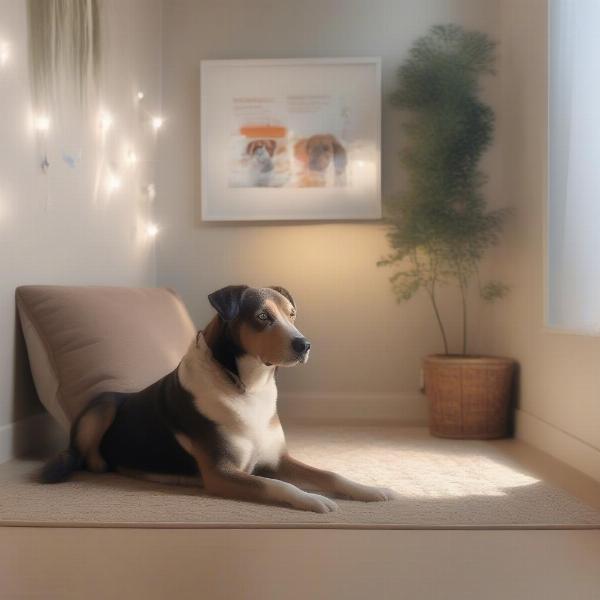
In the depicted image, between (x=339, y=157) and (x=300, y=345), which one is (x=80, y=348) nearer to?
(x=300, y=345)

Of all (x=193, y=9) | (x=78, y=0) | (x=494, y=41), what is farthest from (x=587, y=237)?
(x=193, y=9)

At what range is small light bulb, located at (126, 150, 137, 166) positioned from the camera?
3693 millimetres

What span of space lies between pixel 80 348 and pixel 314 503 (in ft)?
3.68

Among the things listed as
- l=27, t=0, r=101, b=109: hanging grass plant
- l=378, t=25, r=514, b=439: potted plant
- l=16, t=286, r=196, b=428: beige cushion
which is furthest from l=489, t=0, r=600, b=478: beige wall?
l=27, t=0, r=101, b=109: hanging grass plant

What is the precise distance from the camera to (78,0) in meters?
3.11

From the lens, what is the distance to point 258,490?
203cm

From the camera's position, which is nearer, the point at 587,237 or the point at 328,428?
the point at 587,237

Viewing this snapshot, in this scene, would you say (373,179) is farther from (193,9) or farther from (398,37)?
(193,9)

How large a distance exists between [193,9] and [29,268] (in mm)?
1894

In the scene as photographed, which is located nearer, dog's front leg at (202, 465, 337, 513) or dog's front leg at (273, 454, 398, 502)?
dog's front leg at (202, 465, 337, 513)

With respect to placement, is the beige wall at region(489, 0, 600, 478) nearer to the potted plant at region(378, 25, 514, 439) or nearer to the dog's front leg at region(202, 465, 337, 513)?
the potted plant at region(378, 25, 514, 439)

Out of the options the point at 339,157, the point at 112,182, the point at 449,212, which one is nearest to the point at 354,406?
the point at 449,212

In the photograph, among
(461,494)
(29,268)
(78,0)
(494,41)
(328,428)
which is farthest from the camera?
(494,41)

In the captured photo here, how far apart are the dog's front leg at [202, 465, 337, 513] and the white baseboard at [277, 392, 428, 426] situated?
71.4 inches
